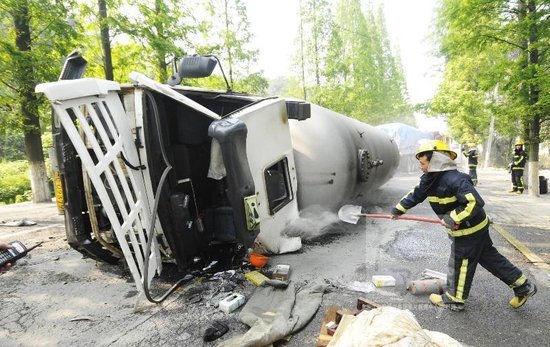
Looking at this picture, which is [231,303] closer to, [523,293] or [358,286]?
[358,286]

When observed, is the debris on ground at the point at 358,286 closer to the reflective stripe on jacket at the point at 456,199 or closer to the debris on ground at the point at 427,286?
the debris on ground at the point at 427,286

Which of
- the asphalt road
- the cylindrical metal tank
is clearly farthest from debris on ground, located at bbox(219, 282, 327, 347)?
the cylindrical metal tank

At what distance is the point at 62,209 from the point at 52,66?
249 inches

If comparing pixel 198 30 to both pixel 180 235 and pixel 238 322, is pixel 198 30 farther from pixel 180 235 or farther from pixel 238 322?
pixel 238 322

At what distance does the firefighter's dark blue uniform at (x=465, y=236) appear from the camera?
2859 millimetres

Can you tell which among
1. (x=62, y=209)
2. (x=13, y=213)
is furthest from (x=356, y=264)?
(x=13, y=213)

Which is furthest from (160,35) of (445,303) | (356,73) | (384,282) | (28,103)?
(356,73)

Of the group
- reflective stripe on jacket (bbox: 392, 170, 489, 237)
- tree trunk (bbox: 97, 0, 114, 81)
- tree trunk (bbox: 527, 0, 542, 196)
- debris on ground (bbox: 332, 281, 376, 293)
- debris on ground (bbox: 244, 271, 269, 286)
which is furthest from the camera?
tree trunk (bbox: 97, 0, 114, 81)

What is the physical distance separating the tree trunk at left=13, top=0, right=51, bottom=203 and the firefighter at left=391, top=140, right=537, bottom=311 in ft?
29.7

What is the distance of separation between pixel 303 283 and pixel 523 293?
2088mm

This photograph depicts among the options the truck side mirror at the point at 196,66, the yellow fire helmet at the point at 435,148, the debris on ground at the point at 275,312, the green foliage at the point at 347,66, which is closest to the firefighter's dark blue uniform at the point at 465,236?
the yellow fire helmet at the point at 435,148

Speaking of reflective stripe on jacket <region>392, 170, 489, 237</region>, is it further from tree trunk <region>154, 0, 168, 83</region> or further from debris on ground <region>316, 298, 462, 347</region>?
tree trunk <region>154, 0, 168, 83</region>

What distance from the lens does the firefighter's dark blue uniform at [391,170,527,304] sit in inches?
113

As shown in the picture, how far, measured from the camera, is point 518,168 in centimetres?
908
